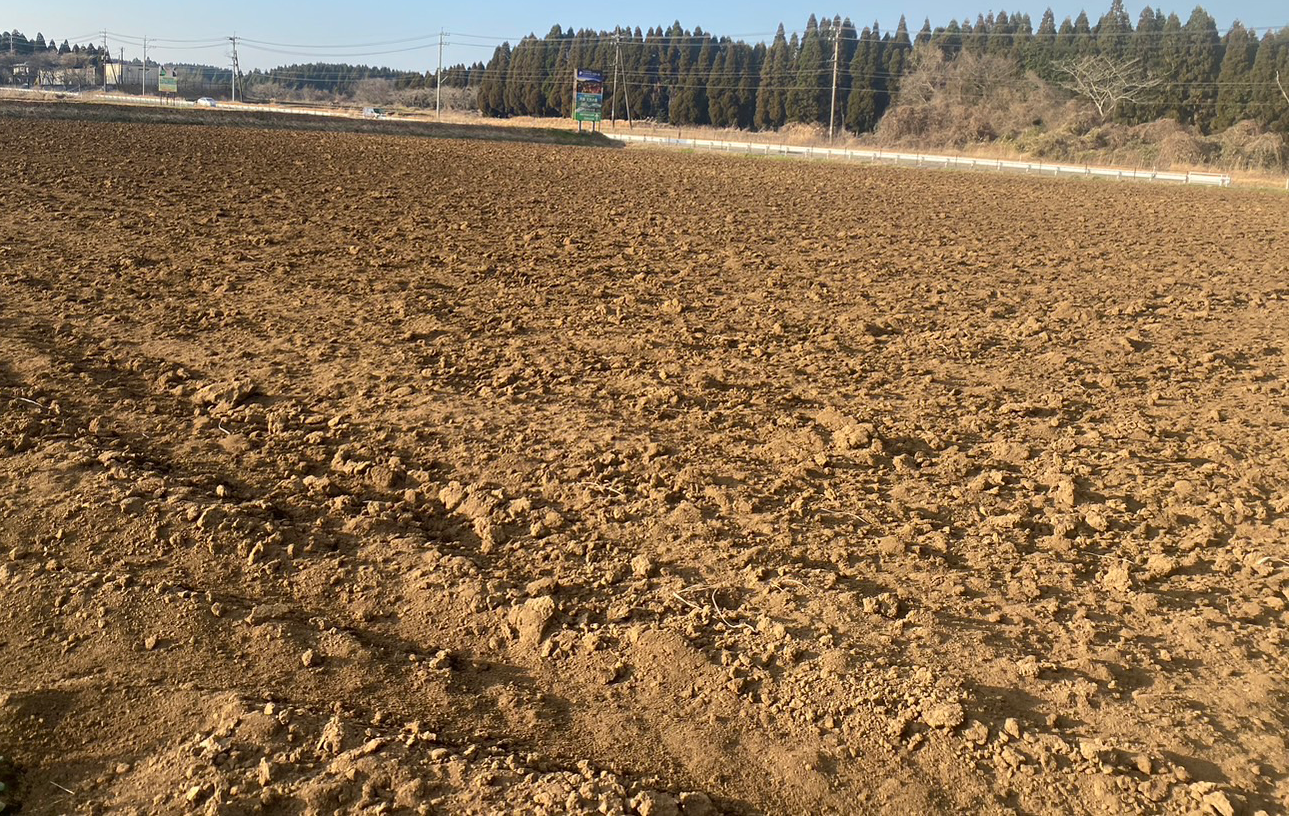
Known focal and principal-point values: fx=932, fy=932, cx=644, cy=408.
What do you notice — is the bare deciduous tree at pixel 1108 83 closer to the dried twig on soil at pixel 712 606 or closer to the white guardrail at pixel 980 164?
the white guardrail at pixel 980 164

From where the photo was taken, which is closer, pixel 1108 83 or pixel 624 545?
pixel 624 545

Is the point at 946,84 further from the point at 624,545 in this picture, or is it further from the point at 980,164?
the point at 624,545

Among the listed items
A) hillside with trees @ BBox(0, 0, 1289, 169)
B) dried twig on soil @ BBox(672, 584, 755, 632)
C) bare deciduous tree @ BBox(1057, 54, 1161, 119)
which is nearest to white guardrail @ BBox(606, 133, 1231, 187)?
hillside with trees @ BBox(0, 0, 1289, 169)

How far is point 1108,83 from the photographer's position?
69938 mm

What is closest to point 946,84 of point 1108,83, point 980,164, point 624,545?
point 1108,83

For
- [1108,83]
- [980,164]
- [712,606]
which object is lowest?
[712,606]

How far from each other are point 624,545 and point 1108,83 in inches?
3067

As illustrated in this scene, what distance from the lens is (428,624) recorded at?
4.27 m

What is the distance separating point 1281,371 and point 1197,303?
10.8ft

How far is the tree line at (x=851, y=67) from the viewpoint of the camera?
7069cm

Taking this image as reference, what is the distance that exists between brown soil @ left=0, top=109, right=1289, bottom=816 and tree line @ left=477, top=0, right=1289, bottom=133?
6367cm

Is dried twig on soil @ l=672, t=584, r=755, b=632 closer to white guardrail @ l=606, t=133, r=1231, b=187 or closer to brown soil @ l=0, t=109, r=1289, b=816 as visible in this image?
brown soil @ l=0, t=109, r=1289, b=816

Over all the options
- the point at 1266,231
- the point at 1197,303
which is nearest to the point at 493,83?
the point at 1266,231

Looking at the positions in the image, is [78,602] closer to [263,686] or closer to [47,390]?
[263,686]
